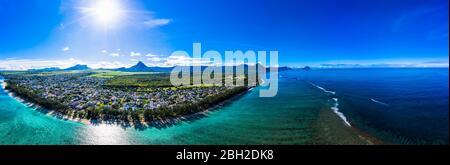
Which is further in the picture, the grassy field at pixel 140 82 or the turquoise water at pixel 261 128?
the grassy field at pixel 140 82

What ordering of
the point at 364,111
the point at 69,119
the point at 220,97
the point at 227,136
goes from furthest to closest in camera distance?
the point at 220,97
the point at 364,111
the point at 69,119
the point at 227,136

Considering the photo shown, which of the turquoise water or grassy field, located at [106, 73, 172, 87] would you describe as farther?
grassy field, located at [106, 73, 172, 87]

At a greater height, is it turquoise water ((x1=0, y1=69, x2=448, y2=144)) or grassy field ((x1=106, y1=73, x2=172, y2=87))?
grassy field ((x1=106, y1=73, x2=172, y2=87))

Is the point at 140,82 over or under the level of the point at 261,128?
over

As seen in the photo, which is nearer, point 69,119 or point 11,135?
point 11,135

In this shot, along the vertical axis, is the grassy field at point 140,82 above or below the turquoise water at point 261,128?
above

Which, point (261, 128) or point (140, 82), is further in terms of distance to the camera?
point (140, 82)
